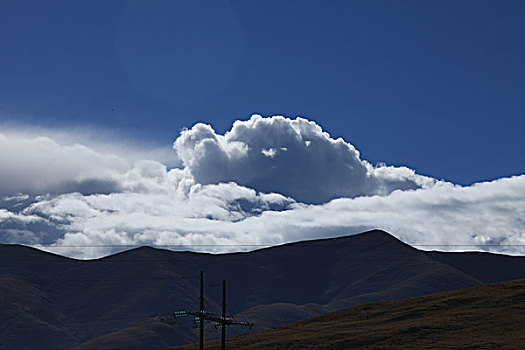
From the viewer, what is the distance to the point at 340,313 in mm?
188625

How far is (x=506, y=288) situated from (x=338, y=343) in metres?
57.2

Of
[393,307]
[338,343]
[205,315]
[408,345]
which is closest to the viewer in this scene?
[205,315]

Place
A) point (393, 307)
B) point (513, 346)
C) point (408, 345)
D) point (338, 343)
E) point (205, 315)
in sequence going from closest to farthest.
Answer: point (205, 315) < point (513, 346) < point (408, 345) < point (338, 343) < point (393, 307)

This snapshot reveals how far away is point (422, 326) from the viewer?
144875 millimetres

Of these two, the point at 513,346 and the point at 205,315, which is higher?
the point at 205,315

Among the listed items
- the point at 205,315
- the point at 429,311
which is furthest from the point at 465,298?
the point at 205,315

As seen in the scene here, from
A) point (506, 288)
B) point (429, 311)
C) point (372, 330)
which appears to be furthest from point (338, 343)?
point (506, 288)

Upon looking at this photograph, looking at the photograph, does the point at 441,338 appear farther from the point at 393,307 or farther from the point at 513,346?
the point at 393,307

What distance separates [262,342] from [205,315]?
92417 mm

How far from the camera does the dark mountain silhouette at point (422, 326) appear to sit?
12910cm

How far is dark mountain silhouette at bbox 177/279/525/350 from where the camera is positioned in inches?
5083

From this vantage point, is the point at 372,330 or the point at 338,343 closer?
the point at 338,343

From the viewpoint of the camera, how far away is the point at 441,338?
13212cm

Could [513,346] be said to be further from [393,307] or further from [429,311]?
[393,307]
